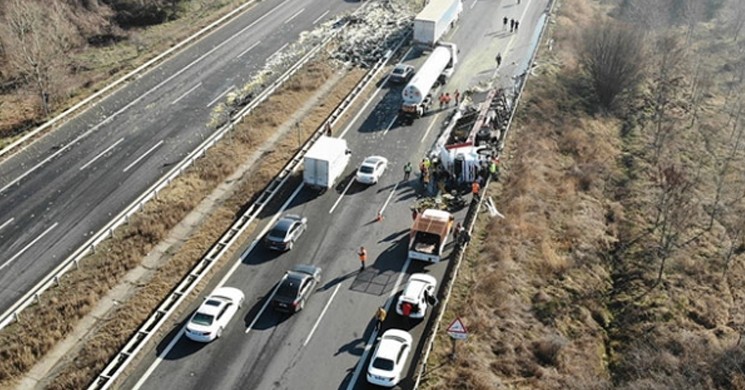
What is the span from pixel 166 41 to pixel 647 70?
50.4 m

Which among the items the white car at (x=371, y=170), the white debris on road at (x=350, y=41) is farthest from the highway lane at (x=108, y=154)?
the white car at (x=371, y=170)

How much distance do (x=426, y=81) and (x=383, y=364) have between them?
101 ft

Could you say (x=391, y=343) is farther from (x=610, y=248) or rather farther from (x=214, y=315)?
(x=610, y=248)

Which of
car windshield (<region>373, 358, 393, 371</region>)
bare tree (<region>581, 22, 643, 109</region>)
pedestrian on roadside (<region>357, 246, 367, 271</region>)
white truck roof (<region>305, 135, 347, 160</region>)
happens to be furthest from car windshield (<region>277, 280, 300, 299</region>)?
bare tree (<region>581, 22, 643, 109</region>)

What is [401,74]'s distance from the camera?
200 ft

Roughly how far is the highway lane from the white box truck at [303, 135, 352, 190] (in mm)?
10952

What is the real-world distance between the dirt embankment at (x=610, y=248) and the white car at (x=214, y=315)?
416 inches

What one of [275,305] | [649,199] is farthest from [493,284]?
[649,199]

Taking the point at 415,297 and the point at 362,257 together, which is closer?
the point at 415,297

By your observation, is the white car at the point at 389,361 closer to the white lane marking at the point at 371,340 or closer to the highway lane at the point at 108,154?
the white lane marking at the point at 371,340

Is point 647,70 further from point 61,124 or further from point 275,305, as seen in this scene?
point 61,124

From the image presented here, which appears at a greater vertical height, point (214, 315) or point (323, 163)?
point (323, 163)

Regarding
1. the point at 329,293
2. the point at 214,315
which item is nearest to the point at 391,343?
the point at 329,293

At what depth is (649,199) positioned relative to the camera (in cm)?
5016
